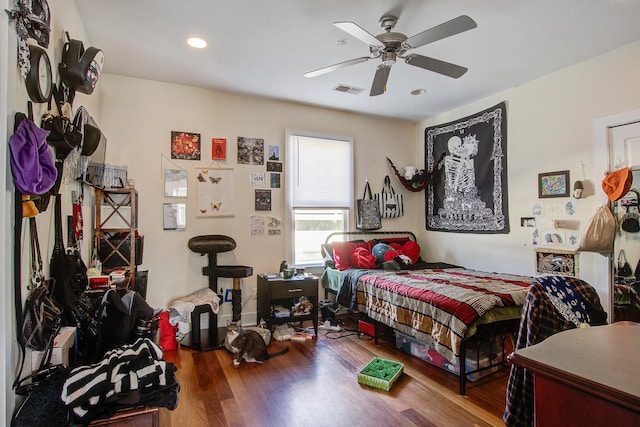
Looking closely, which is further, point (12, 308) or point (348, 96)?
point (348, 96)

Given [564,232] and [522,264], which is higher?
[564,232]

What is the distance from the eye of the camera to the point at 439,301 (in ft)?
8.61

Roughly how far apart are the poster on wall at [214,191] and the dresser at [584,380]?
3314 mm

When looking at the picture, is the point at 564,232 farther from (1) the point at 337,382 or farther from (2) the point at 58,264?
(2) the point at 58,264

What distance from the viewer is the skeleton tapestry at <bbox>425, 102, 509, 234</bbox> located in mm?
3875

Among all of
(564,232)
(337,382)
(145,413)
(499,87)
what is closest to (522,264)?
(564,232)

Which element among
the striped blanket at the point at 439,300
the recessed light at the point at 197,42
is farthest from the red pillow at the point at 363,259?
the recessed light at the point at 197,42

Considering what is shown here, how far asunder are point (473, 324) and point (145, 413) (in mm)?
2047

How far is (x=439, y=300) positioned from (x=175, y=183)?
285 cm

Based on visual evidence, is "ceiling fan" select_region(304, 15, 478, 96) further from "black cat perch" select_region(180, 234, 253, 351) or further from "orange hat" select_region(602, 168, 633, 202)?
"black cat perch" select_region(180, 234, 253, 351)

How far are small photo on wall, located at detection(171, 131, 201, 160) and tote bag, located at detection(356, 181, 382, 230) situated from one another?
2.14m

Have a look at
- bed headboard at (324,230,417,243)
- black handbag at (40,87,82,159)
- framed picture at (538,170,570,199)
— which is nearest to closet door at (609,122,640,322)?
framed picture at (538,170,570,199)

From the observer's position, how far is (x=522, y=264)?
12.0 ft

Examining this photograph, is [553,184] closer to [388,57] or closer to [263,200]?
[388,57]
